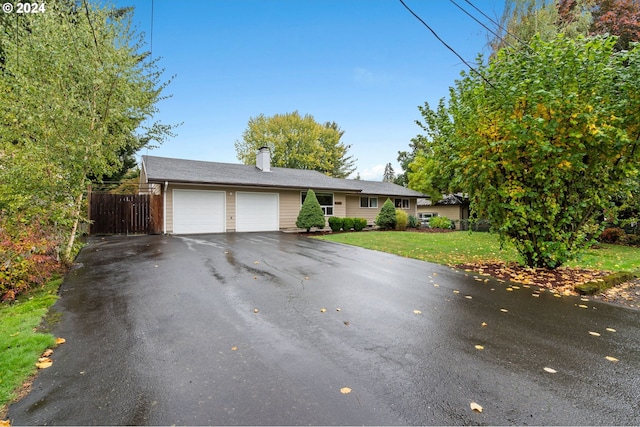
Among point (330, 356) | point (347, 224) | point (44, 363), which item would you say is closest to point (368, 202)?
point (347, 224)

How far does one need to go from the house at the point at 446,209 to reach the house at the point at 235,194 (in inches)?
318

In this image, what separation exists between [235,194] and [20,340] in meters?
12.7

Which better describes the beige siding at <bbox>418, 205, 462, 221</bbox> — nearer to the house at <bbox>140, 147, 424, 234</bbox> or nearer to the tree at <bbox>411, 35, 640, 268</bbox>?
the house at <bbox>140, 147, 424, 234</bbox>

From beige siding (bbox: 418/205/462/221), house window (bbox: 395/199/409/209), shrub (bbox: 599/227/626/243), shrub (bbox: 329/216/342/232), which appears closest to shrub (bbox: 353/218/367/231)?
shrub (bbox: 329/216/342/232)

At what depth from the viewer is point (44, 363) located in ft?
8.80

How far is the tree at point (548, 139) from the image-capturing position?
534 cm

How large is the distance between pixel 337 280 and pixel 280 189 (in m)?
11.5

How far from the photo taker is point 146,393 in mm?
2240

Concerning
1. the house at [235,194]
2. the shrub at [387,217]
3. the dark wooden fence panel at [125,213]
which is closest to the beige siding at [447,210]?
the shrub at [387,217]

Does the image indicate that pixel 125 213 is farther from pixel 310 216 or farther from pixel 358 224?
pixel 358 224

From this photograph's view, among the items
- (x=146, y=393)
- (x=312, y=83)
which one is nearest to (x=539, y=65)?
(x=146, y=393)

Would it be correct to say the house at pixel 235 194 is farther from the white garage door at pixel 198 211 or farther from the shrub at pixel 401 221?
the shrub at pixel 401 221

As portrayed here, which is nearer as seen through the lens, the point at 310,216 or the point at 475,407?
the point at 475,407

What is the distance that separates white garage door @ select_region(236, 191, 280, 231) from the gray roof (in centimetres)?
82
